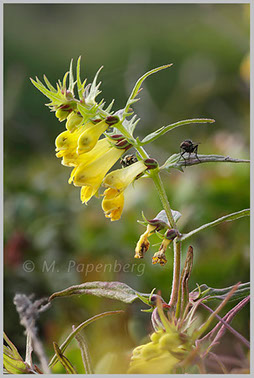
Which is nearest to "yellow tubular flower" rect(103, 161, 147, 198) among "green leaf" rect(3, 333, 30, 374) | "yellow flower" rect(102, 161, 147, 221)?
"yellow flower" rect(102, 161, 147, 221)

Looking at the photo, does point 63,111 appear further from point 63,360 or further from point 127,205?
point 127,205

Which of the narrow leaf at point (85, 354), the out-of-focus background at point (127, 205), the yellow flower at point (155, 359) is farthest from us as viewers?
the out-of-focus background at point (127, 205)

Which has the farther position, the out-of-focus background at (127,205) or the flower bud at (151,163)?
the out-of-focus background at (127,205)

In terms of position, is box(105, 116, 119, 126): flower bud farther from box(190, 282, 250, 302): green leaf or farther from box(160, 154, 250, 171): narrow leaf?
box(190, 282, 250, 302): green leaf

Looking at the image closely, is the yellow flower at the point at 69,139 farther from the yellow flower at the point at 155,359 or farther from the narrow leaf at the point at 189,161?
the yellow flower at the point at 155,359

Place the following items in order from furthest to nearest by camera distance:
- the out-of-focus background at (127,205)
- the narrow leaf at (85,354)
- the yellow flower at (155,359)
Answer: the out-of-focus background at (127,205) < the narrow leaf at (85,354) < the yellow flower at (155,359)

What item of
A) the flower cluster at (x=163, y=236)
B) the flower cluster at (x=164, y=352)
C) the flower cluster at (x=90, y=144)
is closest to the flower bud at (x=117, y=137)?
the flower cluster at (x=90, y=144)
